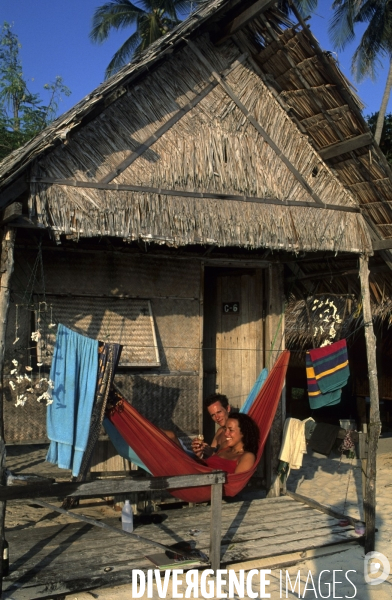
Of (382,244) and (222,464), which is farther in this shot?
(382,244)

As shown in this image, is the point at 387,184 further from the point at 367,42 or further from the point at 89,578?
the point at 367,42

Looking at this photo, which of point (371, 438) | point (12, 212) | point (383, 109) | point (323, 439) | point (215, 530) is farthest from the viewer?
point (383, 109)

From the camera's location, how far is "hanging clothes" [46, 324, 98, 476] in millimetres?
3422

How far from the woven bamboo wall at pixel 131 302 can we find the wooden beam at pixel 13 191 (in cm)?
98

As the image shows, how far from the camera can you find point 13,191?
3207 millimetres

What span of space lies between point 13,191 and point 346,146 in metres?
2.45

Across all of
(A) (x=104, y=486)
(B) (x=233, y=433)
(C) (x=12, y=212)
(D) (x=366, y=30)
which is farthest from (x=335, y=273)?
(D) (x=366, y=30)

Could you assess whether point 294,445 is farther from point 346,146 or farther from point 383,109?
point 383,109

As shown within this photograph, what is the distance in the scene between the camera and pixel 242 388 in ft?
17.8

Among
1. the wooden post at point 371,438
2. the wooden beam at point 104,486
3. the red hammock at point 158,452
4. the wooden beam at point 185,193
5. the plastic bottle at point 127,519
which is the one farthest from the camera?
the wooden post at point 371,438

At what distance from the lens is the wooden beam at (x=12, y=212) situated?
3094 mm

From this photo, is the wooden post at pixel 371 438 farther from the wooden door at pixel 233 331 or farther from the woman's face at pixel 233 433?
the wooden door at pixel 233 331

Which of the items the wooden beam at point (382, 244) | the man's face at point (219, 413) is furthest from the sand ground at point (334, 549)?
the wooden beam at point (382, 244)

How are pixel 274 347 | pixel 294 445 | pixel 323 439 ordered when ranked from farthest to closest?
1. pixel 323 439
2. pixel 274 347
3. pixel 294 445
